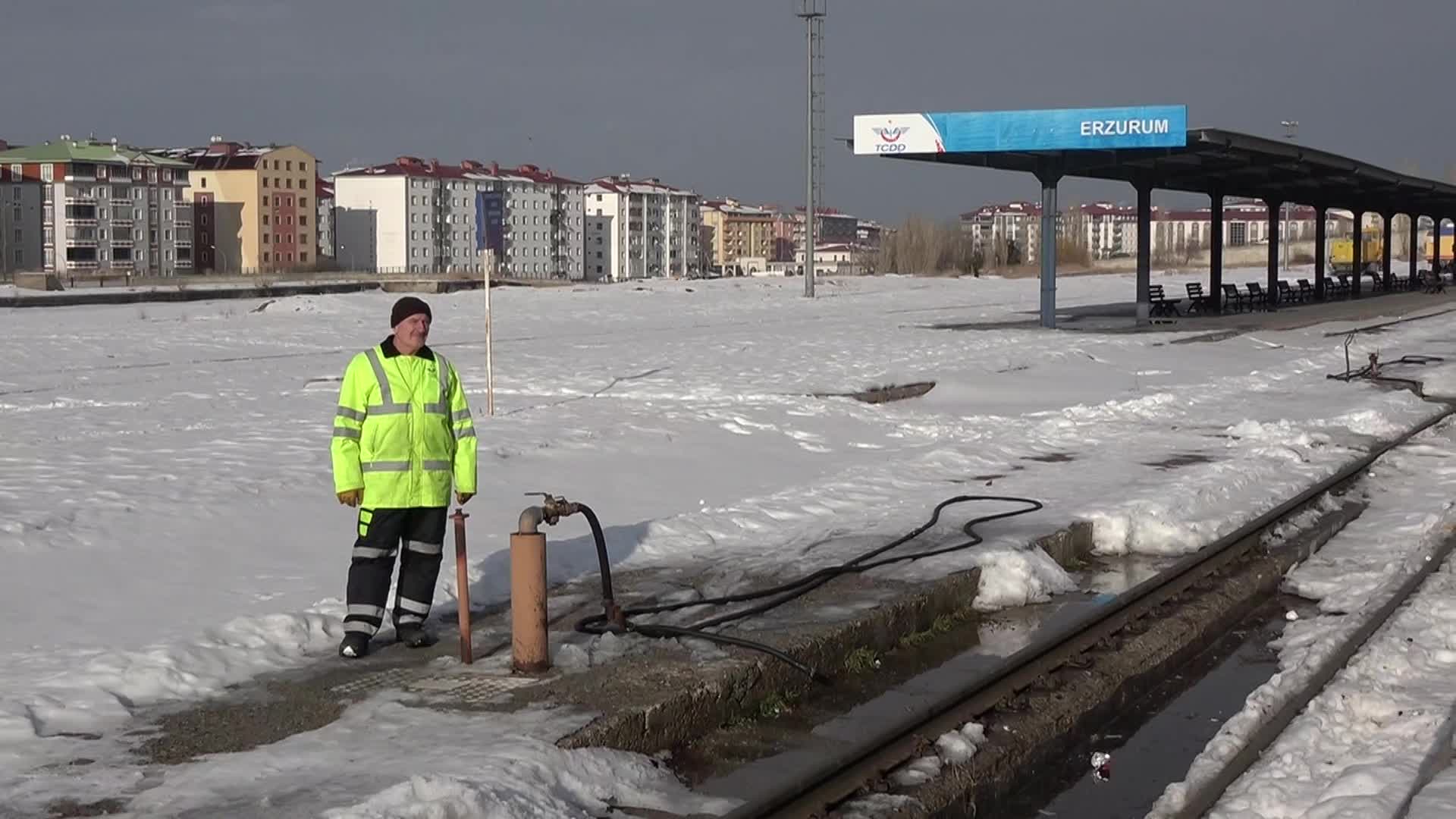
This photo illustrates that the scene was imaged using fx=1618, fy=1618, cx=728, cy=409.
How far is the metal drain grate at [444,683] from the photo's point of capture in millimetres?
7715

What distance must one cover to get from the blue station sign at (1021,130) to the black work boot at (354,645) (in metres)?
28.2

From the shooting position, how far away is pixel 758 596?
975 centimetres

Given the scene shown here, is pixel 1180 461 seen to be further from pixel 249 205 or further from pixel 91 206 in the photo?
pixel 249 205

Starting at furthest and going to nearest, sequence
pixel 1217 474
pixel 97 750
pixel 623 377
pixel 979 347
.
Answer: pixel 979 347 < pixel 623 377 < pixel 1217 474 < pixel 97 750

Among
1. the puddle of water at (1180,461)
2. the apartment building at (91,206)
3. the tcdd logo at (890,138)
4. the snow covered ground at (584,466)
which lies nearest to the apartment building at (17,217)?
the apartment building at (91,206)

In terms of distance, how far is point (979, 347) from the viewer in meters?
32.4

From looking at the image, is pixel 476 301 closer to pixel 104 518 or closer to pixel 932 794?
pixel 104 518

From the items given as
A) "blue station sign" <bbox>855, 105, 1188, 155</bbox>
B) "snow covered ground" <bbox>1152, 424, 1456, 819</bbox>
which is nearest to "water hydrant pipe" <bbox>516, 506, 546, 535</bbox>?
"snow covered ground" <bbox>1152, 424, 1456, 819</bbox>

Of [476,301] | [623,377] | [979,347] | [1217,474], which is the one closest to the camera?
[1217,474]

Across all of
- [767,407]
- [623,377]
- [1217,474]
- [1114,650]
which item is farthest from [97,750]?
[623,377]

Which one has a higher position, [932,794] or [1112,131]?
[1112,131]

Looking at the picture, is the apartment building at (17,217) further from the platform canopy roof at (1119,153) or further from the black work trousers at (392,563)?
the black work trousers at (392,563)

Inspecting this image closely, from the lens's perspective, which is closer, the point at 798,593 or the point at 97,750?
the point at 97,750

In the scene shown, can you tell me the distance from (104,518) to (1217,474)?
10034mm
